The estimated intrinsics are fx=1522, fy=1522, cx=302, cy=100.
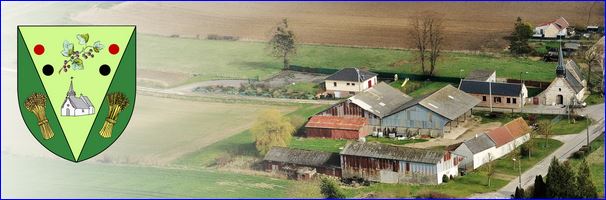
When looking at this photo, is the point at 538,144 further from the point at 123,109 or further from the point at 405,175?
the point at 123,109

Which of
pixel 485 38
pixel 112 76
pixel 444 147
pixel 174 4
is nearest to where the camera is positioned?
pixel 112 76

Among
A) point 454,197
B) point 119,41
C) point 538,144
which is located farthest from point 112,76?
point 538,144

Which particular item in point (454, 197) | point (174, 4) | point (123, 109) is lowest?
point (454, 197)

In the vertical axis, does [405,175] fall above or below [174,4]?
below

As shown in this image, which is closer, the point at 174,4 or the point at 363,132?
the point at 363,132

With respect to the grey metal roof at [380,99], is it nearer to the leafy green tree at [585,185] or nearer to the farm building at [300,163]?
the farm building at [300,163]

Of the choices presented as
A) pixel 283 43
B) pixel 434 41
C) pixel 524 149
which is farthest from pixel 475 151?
pixel 283 43

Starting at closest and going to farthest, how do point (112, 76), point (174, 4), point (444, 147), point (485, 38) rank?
point (112, 76) → point (444, 147) → point (485, 38) → point (174, 4)
